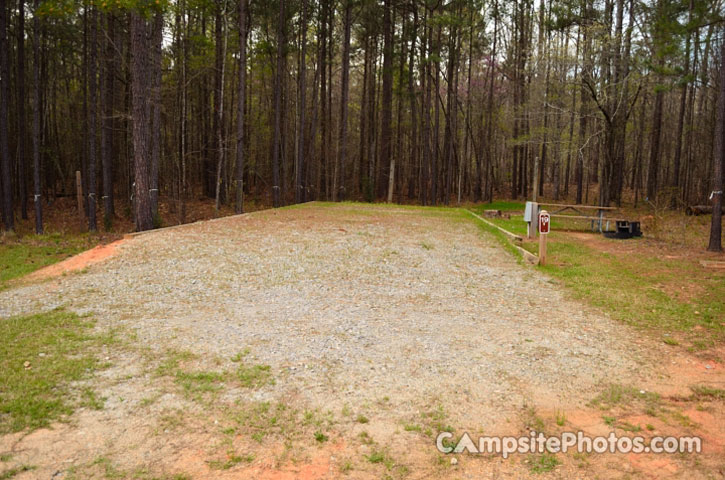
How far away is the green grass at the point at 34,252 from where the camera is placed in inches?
322

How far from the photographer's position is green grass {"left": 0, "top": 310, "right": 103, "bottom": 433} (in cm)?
312

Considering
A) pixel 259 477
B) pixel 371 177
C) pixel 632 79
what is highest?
pixel 632 79

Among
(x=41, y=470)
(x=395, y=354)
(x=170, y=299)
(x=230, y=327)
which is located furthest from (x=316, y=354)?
(x=170, y=299)

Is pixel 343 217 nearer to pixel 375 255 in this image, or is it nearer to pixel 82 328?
pixel 375 255

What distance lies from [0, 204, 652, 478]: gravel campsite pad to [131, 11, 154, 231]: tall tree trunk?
11.2ft

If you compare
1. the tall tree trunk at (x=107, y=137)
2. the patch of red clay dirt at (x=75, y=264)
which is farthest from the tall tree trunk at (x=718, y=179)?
the tall tree trunk at (x=107, y=137)

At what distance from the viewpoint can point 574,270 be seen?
822cm

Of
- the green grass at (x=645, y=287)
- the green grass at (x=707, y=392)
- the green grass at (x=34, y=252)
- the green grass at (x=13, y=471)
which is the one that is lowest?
the green grass at (x=34, y=252)

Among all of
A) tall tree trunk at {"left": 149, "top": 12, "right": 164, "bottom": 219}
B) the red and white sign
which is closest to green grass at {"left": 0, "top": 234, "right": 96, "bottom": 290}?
tall tree trunk at {"left": 149, "top": 12, "right": 164, "bottom": 219}

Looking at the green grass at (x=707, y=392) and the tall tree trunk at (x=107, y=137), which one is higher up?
the tall tree trunk at (x=107, y=137)

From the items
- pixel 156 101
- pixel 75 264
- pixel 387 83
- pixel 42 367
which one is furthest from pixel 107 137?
pixel 42 367

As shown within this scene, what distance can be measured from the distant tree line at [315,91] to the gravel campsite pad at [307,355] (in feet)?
20.0

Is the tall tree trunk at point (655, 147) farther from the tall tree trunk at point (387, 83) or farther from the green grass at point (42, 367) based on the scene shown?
the green grass at point (42, 367)

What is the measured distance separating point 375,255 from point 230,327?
419 cm
